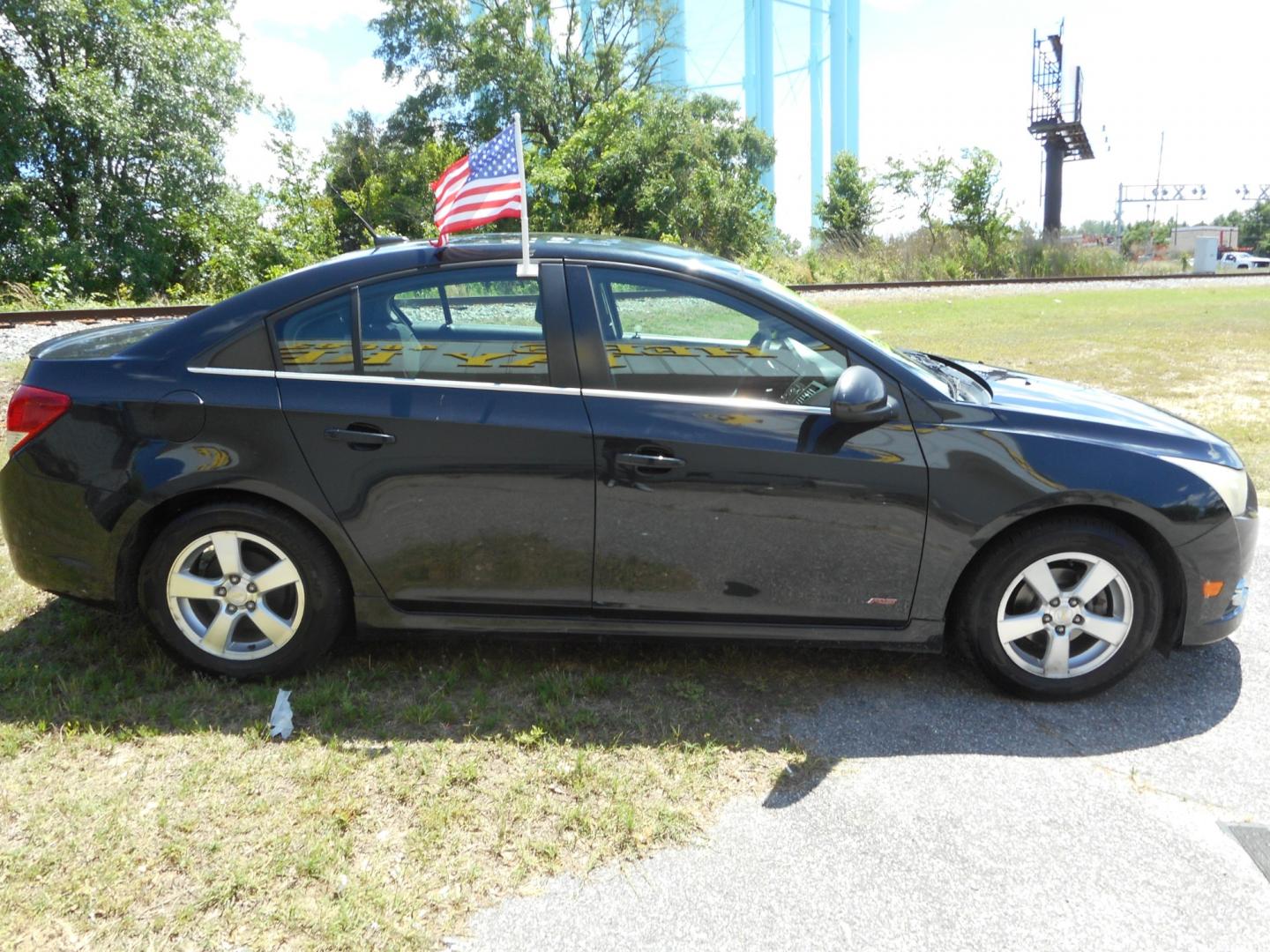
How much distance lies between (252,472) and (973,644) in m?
2.65

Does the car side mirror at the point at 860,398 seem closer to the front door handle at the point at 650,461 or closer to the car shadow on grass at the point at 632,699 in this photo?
the front door handle at the point at 650,461

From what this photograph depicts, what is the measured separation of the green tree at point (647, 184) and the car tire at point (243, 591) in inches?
1017

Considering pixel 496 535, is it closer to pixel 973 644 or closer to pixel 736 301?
pixel 736 301

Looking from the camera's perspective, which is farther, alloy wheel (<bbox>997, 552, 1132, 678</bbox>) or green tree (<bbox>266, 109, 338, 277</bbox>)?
green tree (<bbox>266, 109, 338, 277</bbox>)

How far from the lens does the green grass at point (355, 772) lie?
2.50m

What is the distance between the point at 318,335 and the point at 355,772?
1536mm

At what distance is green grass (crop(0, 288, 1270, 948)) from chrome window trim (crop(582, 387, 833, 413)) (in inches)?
24.1

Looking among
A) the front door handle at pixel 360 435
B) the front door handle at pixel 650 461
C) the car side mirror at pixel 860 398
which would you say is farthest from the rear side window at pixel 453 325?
the car side mirror at pixel 860 398

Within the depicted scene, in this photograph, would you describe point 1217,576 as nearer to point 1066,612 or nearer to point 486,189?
point 1066,612

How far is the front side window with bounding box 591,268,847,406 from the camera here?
11.3ft

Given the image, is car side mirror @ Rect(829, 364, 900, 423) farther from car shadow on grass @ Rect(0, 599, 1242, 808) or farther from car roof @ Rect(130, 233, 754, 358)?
car shadow on grass @ Rect(0, 599, 1242, 808)

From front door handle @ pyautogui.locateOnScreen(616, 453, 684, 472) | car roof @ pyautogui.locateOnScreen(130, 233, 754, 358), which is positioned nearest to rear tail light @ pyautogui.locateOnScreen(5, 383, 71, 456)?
car roof @ pyautogui.locateOnScreen(130, 233, 754, 358)

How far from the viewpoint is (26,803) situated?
2930 mm

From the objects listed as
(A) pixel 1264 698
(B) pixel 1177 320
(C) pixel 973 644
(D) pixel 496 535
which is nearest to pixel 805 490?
(C) pixel 973 644
